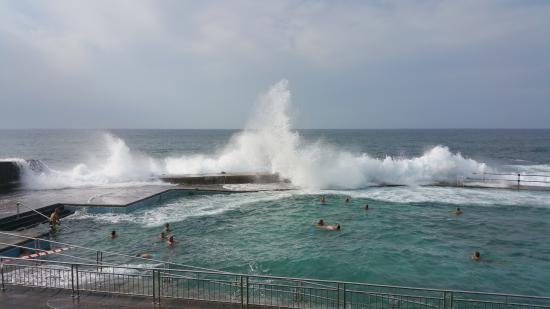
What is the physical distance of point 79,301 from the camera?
9.49m

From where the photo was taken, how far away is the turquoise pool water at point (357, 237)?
50.6 feet

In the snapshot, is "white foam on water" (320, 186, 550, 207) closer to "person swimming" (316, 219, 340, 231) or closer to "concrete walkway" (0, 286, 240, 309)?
"person swimming" (316, 219, 340, 231)

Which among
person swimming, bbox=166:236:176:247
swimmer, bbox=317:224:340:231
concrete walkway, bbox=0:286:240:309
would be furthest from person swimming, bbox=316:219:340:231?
concrete walkway, bbox=0:286:240:309

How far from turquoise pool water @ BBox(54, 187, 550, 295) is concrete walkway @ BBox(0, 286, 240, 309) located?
6046 mm

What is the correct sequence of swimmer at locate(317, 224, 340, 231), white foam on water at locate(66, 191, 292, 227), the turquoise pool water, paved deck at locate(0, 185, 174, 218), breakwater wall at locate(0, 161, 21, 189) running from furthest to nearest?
1. breakwater wall at locate(0, 161, 21, 189)
2. paved deck at locate(0, 185, 174, 218)
3. white foam on water at locate(66, 191, 292, 227)
4. swimmer at locate(317, 224, 340, 231)
5. the turquoise pool water

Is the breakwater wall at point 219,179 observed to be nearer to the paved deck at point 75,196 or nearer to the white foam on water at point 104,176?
the white foam on water at point 104,176

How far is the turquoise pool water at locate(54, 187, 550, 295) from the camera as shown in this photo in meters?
15.4

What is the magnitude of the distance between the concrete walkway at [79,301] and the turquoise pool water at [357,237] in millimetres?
6046

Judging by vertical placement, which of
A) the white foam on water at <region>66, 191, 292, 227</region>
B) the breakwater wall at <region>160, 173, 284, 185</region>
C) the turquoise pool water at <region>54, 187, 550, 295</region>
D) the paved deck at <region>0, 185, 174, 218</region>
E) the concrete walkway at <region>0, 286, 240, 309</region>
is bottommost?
the turquoise pool water at <region>54, 187, 550, 295</region>

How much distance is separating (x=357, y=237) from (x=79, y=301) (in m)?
14.2

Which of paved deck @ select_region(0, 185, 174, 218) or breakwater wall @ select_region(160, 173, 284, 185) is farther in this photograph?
breakwater wall @ select_region(160, 173, 284, 185)

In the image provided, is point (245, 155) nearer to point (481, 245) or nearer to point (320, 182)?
point (320, 182)

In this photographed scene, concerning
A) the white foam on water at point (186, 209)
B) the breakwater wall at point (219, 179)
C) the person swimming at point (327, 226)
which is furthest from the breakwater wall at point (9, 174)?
the person swimming at point (327, 226)

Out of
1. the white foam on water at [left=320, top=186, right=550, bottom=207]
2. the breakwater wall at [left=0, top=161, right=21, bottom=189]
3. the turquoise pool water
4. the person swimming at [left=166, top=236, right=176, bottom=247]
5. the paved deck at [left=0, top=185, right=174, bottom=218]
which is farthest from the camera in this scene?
the breakwater wall at [left=0, top=161, right=21, bottom=189]
